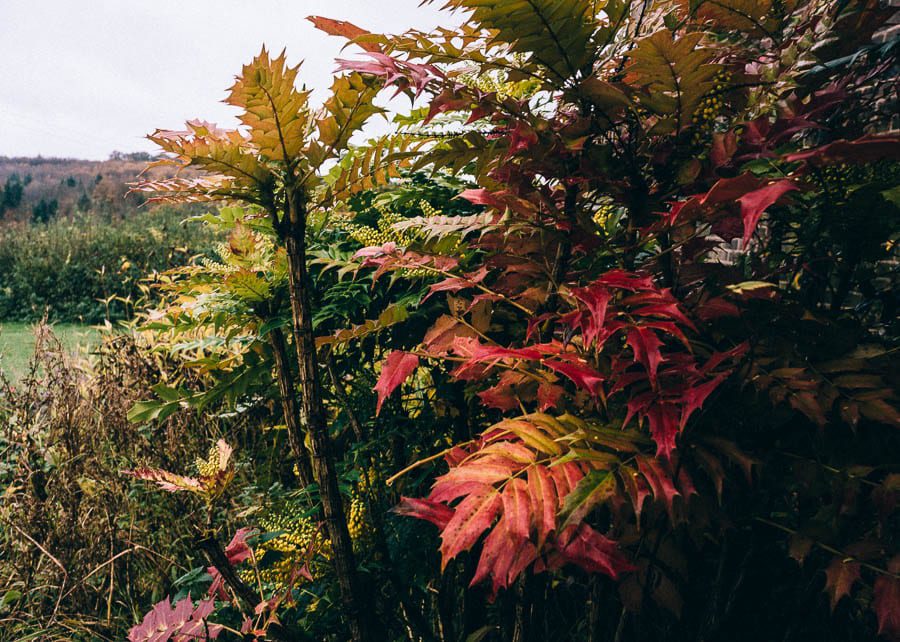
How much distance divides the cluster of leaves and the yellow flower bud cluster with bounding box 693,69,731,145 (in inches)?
0.7

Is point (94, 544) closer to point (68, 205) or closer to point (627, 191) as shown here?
point (627, 191)

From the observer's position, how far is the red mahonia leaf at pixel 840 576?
35.1 inches

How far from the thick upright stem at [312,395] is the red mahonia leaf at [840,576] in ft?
2.89

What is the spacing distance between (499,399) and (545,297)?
22 centimetres

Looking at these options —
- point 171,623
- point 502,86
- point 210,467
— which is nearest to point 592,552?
point 210,467

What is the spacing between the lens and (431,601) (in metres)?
1.65

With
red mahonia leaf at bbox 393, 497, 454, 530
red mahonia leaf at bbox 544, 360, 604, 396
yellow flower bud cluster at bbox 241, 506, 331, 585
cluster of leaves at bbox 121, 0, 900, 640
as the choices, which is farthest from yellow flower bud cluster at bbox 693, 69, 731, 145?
yellow flower bud cluster at bbox 241, 506, 331, 585

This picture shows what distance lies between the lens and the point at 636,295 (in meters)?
0.87

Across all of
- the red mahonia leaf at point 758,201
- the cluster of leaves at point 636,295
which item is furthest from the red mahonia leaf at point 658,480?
the red mahonia leaf at point 758,201

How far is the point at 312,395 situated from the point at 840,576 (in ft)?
3.23

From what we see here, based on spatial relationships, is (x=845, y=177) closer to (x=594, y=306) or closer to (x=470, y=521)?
(x=594, y=306)

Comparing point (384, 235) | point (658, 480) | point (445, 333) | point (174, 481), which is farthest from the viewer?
point (384, 235)

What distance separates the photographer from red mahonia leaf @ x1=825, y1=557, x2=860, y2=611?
89 cm

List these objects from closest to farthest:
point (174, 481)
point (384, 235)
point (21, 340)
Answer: point (174, 481) → point (384, 235) → point (21, 340)
